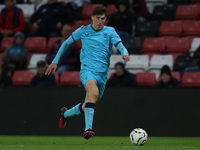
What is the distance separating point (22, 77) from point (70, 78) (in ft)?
4.40

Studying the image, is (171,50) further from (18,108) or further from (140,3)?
(18,108)

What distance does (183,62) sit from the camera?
10820 mm

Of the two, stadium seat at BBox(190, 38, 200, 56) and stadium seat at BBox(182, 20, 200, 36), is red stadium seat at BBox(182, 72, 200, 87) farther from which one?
stadium seat at BBox(182, 20, 200, 36)

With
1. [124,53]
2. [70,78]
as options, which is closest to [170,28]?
[70,78]

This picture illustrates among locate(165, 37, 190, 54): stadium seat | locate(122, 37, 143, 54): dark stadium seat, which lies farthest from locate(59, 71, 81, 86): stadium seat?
locate(165, 37, 190, 54): stadium seat

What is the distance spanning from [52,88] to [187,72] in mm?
3280

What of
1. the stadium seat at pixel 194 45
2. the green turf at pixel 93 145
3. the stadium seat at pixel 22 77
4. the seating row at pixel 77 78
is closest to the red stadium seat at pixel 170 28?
the stadium seat at pixel 194 45

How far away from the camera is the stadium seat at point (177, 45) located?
1145 centimetres

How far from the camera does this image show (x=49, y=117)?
30.5 ft

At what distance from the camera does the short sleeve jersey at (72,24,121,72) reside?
6871 mm

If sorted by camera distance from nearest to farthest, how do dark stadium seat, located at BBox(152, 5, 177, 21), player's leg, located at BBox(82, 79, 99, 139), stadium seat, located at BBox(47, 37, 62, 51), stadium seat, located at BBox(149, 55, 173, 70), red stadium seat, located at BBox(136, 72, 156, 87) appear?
player's leg, located at BBox(82, 79, 99, 139) → red stadium seat, located at BBox(136, 72, 156, 87) → stadium seat, located at BBox(149, 55, 173, 70) → stadium seat, located at BBox(47, 37, 62, 51) → dark stadium seat, located at BBox(152, 5, 177, 21)

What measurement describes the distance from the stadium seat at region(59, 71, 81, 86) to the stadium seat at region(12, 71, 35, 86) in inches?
36.1

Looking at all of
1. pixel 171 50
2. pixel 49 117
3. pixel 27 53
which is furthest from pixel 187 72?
pixel 27 53

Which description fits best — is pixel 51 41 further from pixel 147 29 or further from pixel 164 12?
pixel 164 12
